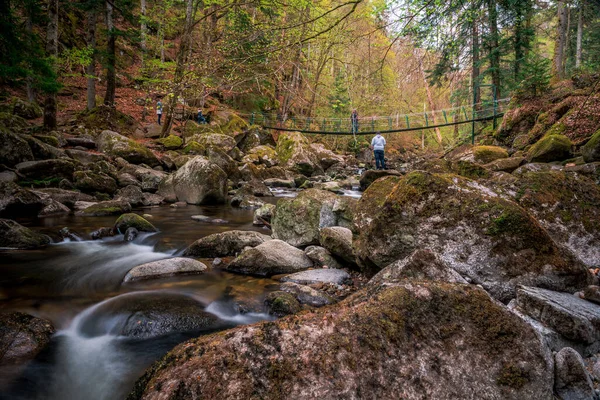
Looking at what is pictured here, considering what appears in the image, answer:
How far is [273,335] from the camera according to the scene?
1.44 meters

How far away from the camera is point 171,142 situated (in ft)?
49.8

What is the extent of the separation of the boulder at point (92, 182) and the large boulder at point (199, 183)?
179 centimetres

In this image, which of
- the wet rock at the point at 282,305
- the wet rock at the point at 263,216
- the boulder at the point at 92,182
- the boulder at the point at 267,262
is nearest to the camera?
the wet rock at the point at 282,305

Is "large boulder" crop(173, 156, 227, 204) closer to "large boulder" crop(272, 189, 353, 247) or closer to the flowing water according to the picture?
the flowing water

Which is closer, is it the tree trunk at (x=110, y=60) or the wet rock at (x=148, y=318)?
the wet rock at (x=148, y=318)

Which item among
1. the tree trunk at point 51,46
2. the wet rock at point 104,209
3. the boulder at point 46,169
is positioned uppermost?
the tree trunk at point 51,46

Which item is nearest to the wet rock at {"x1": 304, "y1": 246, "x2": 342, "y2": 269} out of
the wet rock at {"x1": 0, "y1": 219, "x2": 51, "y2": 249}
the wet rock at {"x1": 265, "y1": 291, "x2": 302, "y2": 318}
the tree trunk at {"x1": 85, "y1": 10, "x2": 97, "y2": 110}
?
the wet rock at {"x1": 265, "y1": 291, "x2": 302, "y2": 318}

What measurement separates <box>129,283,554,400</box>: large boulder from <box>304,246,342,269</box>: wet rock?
2599 mm

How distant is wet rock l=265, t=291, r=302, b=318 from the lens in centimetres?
318

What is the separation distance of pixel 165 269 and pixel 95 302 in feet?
2.79

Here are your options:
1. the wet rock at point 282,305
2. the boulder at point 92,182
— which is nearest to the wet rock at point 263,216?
the wet rock at point 282,305

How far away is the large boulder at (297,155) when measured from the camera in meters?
18.0

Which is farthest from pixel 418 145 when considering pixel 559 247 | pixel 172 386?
pixel 172 386

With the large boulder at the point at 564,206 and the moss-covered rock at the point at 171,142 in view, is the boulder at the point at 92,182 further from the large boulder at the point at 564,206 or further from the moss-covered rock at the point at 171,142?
the large boulder at the point at 564,206
